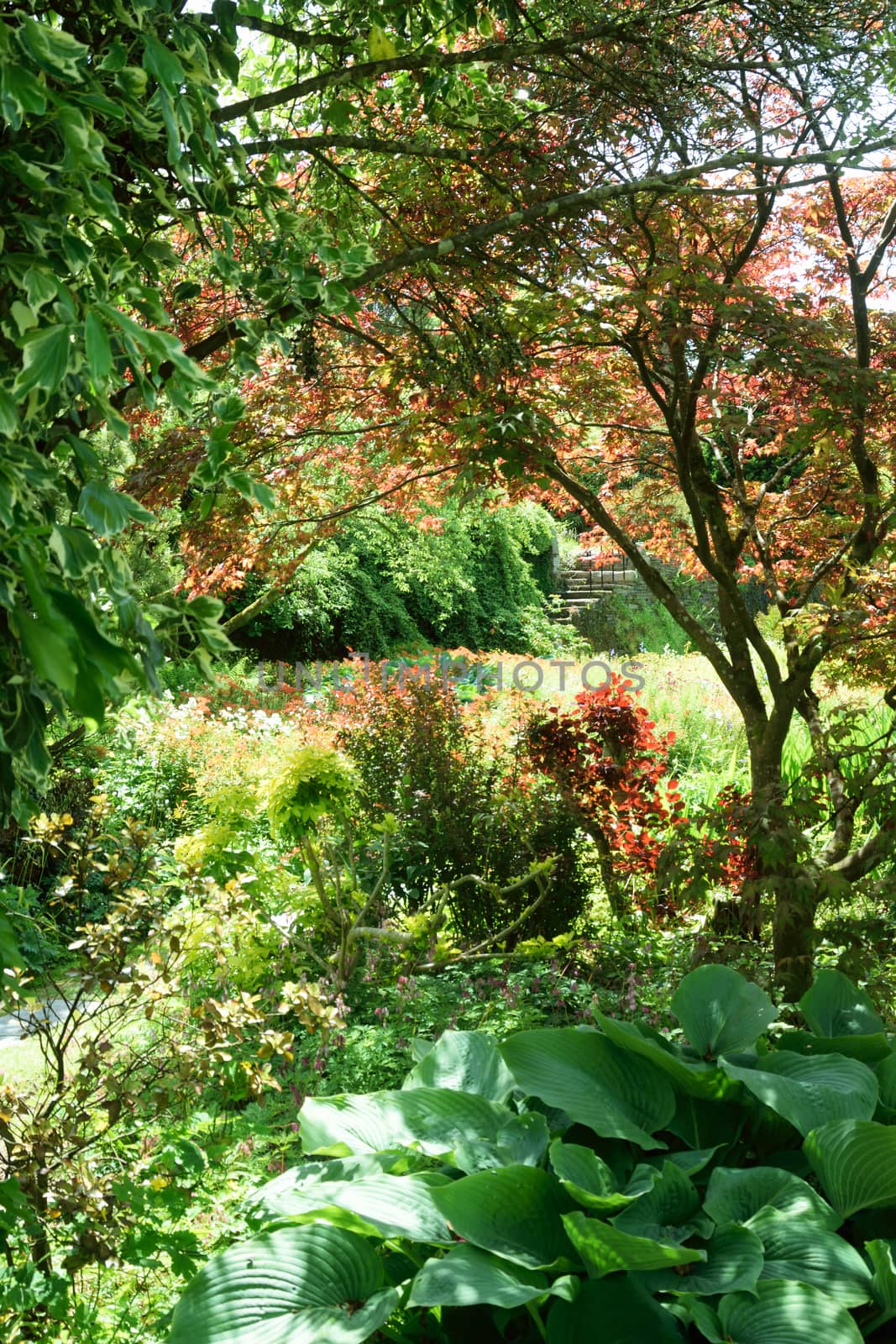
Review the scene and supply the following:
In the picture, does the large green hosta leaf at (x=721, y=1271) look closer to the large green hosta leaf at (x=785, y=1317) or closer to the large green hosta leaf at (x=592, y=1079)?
the large green hosta leaf at (x=785, y=1317)

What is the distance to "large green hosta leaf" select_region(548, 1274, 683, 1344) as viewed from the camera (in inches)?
52.5

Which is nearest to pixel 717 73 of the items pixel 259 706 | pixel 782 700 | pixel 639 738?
pixel 782 700

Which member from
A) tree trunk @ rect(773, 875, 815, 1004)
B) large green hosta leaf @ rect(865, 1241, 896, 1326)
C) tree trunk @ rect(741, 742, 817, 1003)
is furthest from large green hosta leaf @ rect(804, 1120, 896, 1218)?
tree trunk @ rect(773, 875, 815, 1004)

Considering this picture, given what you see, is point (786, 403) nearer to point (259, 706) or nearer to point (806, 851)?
point (806, 851)

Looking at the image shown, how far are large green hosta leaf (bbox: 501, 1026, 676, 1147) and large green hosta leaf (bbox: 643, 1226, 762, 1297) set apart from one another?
0.70 ft

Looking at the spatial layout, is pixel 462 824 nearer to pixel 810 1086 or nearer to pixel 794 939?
pixel 794 939

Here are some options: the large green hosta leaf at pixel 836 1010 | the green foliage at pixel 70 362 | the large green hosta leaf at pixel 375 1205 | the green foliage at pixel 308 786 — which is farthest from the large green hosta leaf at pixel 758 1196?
the green foliage at pixel 308 786

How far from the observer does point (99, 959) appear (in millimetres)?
2297

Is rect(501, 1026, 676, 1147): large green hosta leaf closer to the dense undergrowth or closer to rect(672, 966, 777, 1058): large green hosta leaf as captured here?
the dense undergrowth

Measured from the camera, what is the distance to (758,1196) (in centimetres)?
→ 155

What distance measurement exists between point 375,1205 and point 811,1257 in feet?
1.85

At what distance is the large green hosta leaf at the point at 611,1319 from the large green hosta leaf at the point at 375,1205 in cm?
18

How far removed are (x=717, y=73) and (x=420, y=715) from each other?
2727mm

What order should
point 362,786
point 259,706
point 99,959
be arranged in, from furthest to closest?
point 259,706 < point 362,786 < point 99,959
